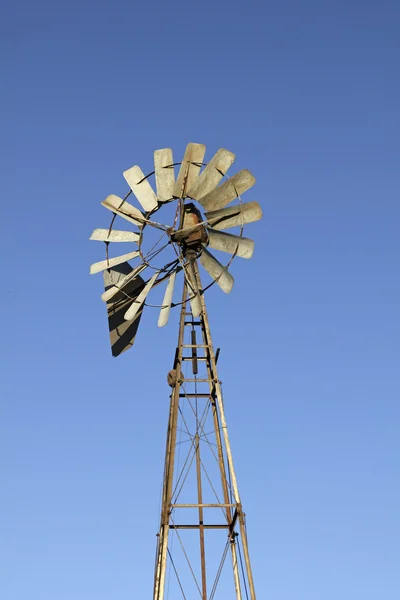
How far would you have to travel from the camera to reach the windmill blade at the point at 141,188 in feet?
65.5

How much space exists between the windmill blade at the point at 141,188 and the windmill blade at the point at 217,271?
170 centimetres

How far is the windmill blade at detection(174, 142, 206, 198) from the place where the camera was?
19.8 metres

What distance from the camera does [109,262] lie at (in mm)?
20188

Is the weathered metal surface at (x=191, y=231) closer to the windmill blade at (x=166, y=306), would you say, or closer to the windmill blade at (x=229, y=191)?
the windmill blade at (x=229, y=191)

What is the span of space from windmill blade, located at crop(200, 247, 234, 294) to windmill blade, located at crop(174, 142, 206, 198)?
4.98ft

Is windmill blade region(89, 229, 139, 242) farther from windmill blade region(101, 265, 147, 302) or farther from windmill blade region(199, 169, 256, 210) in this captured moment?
windmill blade region(199, 169, 256, 210)

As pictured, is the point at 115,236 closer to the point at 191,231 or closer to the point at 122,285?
the point at 122,285

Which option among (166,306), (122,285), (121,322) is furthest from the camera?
(121,322)

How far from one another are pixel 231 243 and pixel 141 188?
2.61m

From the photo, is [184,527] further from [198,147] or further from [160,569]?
[198,147]

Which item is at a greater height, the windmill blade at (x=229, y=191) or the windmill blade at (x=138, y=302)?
the windmill blade at (x=229, y=191)

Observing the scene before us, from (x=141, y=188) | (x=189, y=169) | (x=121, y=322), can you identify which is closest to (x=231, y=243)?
(x=189, y=169)

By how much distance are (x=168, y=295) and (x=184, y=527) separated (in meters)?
5.23

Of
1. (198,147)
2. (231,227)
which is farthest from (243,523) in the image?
(198,147)
